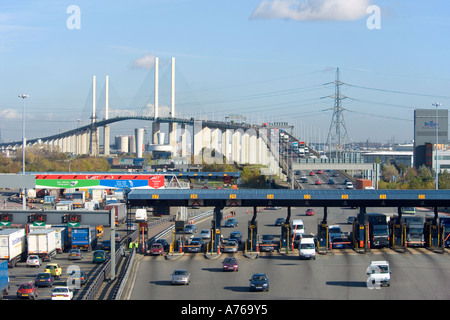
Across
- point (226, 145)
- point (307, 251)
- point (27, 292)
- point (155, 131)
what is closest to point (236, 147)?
point (226, 145)

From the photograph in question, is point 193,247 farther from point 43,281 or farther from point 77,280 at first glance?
point 43,281

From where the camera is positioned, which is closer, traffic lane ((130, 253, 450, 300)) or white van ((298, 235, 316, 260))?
traffic lane ((130, 253, 450, 300))

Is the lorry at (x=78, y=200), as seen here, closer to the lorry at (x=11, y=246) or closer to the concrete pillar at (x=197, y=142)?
the lorry at (x=11, y=246)

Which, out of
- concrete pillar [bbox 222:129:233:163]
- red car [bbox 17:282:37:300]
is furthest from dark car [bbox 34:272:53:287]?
concrete pillar [bbox 222:129:233:163]

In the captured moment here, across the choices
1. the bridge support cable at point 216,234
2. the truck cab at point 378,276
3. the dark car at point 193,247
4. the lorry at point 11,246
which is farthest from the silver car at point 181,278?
the lorry at point 11,246

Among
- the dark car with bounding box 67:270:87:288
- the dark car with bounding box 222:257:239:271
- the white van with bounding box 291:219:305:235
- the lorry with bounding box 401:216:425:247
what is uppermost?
the lorry with bounding box 401:216:425:247

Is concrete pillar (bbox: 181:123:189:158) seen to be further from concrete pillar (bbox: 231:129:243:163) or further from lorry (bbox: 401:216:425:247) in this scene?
lorry (bbox: 401:216:425:247)
